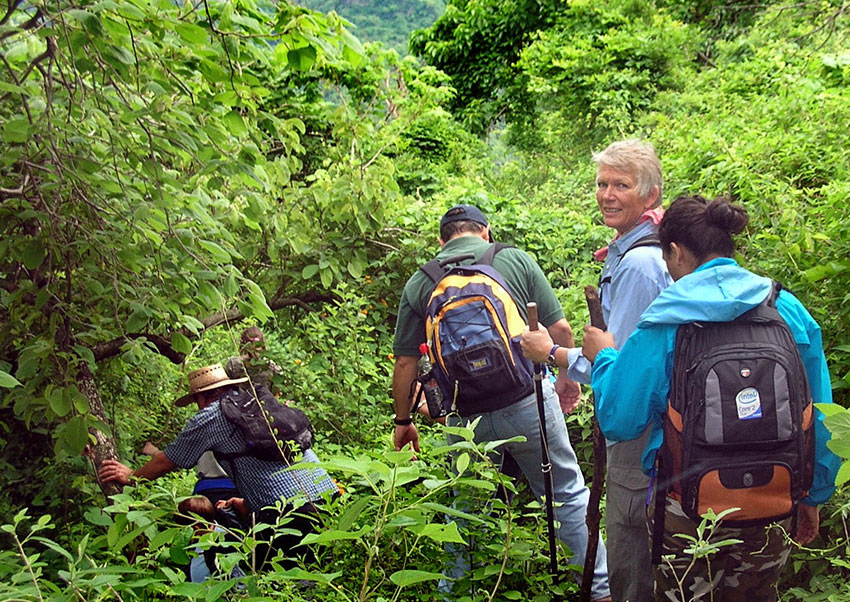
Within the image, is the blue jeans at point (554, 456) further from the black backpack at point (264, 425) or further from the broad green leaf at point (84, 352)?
the broad green leaf at point (84, 352)

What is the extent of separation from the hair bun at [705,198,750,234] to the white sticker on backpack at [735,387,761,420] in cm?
54

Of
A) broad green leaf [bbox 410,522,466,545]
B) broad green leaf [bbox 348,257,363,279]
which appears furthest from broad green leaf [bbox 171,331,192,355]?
broad green leaf [bbox 348,257,363,279]

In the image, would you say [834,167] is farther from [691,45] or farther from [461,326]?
[691,45]

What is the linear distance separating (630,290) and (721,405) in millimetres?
627

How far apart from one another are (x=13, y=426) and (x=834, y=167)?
5845 mm

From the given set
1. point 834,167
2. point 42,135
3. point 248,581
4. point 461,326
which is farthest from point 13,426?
point 834,167

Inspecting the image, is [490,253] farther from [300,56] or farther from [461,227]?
[300,56]

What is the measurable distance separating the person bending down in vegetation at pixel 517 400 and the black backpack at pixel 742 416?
102 cm

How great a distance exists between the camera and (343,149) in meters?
7.77

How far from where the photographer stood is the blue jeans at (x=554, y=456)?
323 centimetres

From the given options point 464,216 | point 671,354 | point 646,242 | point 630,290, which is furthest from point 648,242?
point 464,216

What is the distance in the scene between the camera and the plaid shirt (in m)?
3.62

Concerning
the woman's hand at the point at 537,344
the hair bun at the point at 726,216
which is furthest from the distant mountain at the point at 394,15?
the hair bun at the point at 726,216

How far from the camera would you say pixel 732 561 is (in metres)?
2.24
